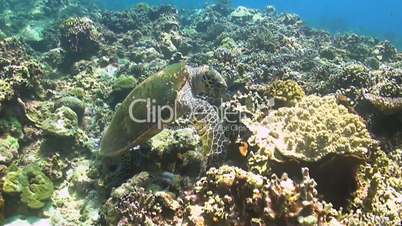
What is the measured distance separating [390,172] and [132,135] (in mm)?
3274

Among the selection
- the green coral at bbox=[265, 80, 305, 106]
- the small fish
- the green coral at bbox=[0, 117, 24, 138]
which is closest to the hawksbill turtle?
the small fish

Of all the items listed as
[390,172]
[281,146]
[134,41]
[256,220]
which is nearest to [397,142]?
[390,172]

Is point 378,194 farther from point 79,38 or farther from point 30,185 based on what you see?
point 79,38

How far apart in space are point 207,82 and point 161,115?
1261 mm

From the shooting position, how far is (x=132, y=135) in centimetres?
504

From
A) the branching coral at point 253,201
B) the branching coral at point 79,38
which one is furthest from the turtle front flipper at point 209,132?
the branching coral at point 79,38

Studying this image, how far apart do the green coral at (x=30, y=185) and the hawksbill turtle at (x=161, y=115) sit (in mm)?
856

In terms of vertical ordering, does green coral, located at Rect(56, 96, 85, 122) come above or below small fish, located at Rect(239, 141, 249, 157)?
above

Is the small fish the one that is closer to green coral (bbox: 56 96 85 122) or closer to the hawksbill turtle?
the hawksbill turtle

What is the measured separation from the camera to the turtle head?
5906 millimetres

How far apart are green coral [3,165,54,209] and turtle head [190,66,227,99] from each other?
8.34 feet

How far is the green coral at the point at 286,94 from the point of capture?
6.16 meters

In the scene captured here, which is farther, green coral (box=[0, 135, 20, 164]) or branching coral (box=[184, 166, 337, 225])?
green coral (box=[0, 135, 20, 164])

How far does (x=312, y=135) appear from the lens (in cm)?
428
